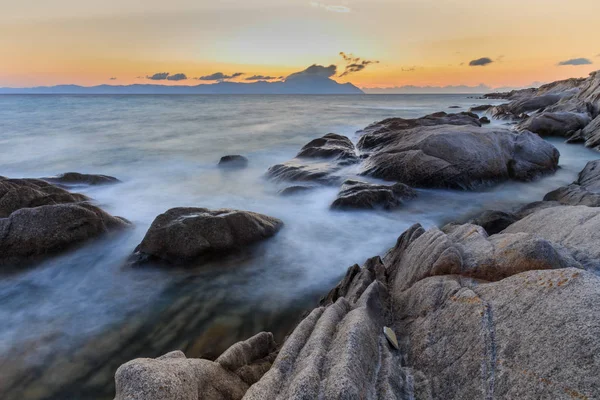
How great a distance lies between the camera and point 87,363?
512 centimetres

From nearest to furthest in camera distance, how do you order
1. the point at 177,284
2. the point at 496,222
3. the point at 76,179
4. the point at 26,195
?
the point at 177,284, the point at 496,222, the point at 26,195, the point at 76,179

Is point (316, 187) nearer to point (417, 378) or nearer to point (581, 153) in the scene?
point (417, 378)

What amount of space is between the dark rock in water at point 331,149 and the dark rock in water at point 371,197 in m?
4.99

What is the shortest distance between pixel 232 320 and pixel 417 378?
3.69 meters

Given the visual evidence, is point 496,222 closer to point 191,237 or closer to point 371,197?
point 371,197

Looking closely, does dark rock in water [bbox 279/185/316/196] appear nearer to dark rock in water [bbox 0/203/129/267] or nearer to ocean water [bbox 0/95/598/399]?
ocean water [bbox 0/95/598/399]

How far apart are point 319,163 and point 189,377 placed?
13953 millimetres

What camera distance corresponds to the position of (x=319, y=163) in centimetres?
1647

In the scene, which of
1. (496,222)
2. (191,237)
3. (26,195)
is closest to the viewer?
(191,237)

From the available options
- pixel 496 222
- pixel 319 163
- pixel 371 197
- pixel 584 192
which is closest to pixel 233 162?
pixel 319 163

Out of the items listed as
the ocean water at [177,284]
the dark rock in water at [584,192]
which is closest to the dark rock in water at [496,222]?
the dark rock in water at [584,192]

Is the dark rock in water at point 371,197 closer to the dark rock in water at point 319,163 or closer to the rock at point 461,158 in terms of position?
the rock at point 461,158

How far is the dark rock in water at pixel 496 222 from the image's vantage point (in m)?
7.76

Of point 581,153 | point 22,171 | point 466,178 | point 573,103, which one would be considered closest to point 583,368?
point 466,178
